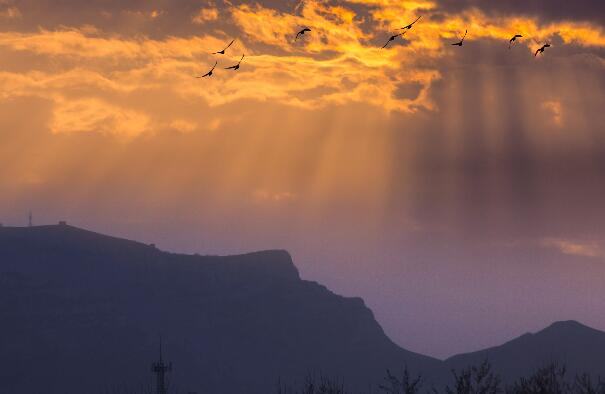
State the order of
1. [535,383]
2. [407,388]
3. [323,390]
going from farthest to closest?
[323,390], [407,388], [535,383]

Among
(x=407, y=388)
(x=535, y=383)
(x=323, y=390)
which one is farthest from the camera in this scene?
(x=323, y=390)

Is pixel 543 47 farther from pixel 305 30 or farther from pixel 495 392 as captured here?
pixel 495 392

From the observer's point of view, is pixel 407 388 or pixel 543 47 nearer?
pixel 543 47

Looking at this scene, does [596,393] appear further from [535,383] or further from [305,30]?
[305,30]

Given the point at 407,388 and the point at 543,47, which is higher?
the point at 543,47

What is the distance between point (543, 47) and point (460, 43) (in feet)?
12.7

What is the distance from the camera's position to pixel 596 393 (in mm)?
71625

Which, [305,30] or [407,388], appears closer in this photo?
[305,30]

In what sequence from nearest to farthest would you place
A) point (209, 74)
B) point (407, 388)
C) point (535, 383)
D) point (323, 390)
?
1. point (209, 74)
2. point (535, 383)
3. point (407, 388)
4. point (323, 390)

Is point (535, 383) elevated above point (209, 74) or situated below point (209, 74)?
below

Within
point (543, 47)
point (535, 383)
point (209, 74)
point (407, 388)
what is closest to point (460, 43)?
point (543, 47)

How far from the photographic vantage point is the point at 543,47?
1849 inches

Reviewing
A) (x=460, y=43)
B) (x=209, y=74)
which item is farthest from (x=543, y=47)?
(x=209, y=74)

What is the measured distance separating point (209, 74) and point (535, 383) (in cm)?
3716
